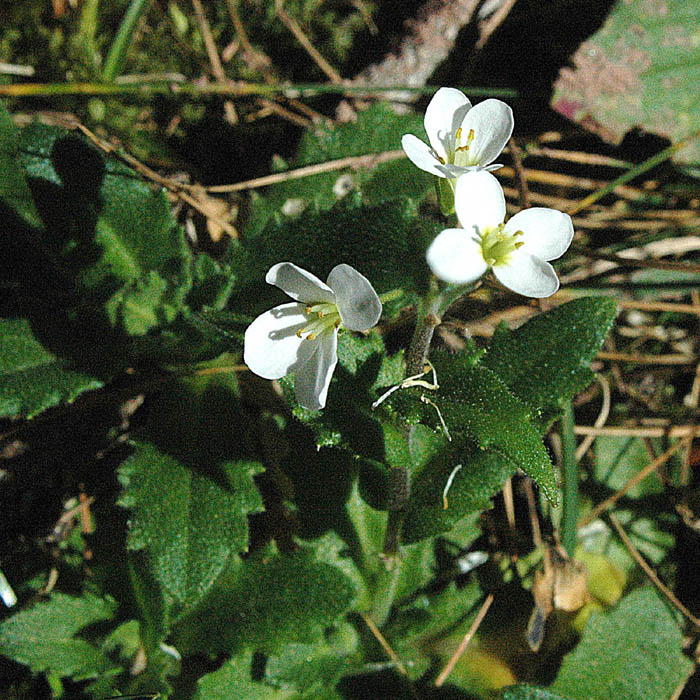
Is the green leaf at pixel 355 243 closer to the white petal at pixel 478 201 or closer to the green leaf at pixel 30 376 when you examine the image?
the white petal at pixel 478 201

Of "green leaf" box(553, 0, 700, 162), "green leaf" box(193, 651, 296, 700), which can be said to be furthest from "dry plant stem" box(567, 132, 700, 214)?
"green leaf" box(193, 651, 296, 700)

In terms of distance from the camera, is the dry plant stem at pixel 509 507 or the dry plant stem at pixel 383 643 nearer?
the dry plant stem at pixel 383 643

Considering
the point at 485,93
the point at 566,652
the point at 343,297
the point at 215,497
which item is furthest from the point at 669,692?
the point at 485,93

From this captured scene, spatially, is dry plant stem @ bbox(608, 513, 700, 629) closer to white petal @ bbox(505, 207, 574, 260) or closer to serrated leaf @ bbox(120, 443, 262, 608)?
serrated leaf @ bbox(120, 443, 262, 608)

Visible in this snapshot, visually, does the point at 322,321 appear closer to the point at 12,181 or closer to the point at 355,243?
the point at 355,243

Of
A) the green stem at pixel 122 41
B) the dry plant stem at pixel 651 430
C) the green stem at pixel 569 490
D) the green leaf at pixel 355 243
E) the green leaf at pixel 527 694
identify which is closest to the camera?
the green leaf at pixel 527 694

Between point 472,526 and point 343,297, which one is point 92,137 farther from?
point 472,526

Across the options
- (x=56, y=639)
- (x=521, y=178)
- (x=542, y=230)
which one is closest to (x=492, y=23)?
(x=521, y=178)

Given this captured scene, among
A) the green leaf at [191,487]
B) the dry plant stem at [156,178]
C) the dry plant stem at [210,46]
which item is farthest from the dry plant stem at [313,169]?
the green leaf at [191,487]
